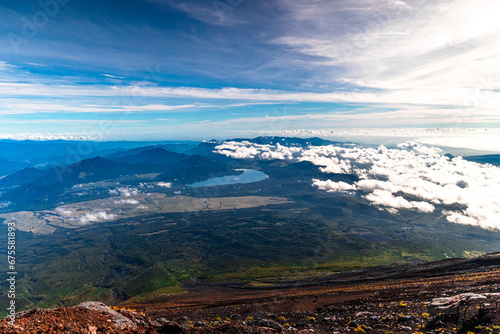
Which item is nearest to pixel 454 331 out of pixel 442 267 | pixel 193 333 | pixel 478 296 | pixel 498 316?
pixel 498 316

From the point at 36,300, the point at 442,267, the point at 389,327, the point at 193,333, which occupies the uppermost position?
the point at 193,333

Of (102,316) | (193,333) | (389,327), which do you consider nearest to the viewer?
(193,333)

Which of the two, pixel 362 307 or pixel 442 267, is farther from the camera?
pixel 442 267

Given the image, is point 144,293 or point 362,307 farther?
point 144,293

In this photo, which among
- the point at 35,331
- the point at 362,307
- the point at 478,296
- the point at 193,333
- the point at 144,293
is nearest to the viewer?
the point at 35,331

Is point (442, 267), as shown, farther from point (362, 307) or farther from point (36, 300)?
point (36, 300)

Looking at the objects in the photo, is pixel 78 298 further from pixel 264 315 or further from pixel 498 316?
pixel 498 316

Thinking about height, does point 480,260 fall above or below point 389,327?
below

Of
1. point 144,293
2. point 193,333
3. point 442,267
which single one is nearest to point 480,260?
point 442,267

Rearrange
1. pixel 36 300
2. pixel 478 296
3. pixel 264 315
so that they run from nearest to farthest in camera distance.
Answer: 1. pixel 478 296
2. pixel 264 315
3. pixel 36 300
